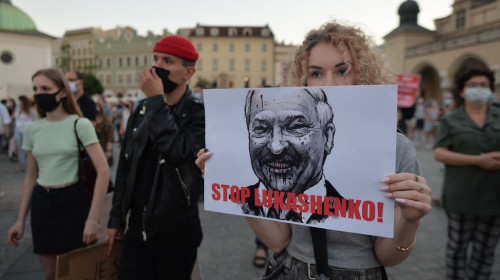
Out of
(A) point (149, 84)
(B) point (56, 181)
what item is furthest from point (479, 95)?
(B) point (56, 181)

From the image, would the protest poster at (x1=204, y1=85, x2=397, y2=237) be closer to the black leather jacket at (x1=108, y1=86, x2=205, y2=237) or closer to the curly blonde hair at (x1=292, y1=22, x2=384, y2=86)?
the curly blonde hair at (x1=292, y1=22, x2=384, y2=86)

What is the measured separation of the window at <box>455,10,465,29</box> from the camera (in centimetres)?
3803

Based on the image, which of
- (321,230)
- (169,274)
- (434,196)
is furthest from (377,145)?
(434,196)

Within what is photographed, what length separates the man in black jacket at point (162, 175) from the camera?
205cm

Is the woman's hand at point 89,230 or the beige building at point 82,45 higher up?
the beige building at point 82,45

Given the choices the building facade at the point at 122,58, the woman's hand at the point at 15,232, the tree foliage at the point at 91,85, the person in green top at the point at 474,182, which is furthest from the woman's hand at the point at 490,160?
the building facade at the point at 122,58

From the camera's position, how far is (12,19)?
41.7 meters

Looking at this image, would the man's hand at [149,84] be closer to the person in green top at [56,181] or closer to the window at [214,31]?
the person in green top at [56,181]

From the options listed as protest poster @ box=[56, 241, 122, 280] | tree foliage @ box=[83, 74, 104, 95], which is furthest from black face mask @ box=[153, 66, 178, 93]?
tree foliage @ box=[83, 74, 104, 95]

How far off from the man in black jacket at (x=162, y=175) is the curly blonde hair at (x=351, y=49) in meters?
0.83

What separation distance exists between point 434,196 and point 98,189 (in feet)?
20.9

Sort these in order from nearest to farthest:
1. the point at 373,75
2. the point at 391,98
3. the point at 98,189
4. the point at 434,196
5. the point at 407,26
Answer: the point at 391,98
the point at 373,75
the point at 98,189
the point at 434,196
the point at 407,26

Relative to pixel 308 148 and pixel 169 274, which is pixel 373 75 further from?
pixel 169 274

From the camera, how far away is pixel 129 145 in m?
2.38
